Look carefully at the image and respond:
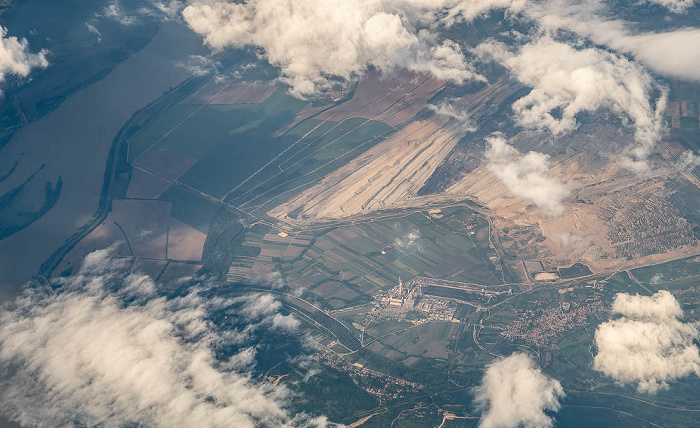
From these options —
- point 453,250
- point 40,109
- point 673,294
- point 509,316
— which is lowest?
point 673,294

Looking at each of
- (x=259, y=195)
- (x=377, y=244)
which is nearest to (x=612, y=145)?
(x=377, y=244)

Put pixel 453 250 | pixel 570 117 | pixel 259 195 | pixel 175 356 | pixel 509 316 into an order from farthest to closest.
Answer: pixel 570 117
pixel 259 195
pixel 453 250
pixel 509 316
pixel 175 356

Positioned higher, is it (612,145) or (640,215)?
(612,145)

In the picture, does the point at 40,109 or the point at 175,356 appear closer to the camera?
the point at 175,356

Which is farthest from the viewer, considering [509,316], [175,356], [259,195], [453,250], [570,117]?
[570,117]

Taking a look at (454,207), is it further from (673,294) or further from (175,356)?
(175,356)

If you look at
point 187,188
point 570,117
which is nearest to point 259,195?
point 187,188
